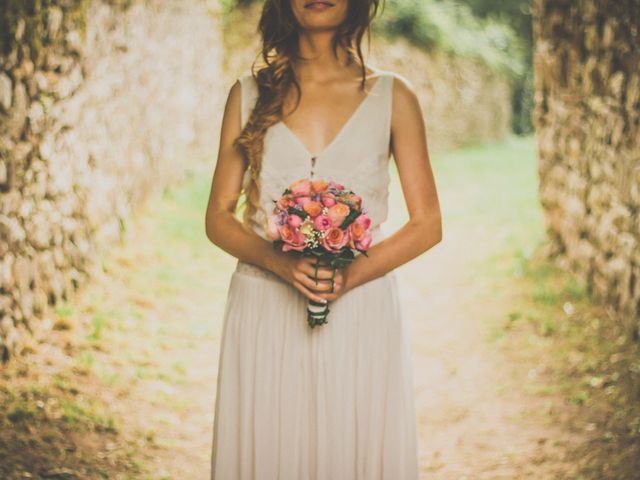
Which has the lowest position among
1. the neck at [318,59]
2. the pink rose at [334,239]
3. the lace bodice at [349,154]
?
the pink rose at [334,239]

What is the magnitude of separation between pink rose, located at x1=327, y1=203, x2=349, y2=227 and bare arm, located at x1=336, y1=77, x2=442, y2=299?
29 cm

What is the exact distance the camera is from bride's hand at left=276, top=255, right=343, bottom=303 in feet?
7.18

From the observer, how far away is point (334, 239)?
2.06 metres

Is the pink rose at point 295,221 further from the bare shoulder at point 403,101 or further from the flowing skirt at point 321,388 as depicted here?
the bare shoulder at point 403,101

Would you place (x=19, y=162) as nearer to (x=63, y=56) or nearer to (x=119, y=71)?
(x=63, y=56)

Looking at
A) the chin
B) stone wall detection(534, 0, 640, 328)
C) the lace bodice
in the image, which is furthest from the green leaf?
stone wall detection(534, 0, 640, 328)

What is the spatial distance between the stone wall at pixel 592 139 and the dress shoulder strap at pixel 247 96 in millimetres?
3278

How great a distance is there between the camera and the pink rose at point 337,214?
2041 mm

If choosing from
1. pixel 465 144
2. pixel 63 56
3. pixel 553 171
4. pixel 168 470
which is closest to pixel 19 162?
pixel 63 56

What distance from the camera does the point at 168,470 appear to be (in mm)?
3770

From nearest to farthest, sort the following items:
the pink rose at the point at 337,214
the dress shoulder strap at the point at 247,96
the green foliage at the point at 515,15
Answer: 1. the pink rose at the point at 337,214
2. the dress shoulder strap at the point at 247,96
3. the green foliage at the point at 515,15

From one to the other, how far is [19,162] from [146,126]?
302 cm

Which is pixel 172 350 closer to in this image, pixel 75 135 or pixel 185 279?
pixel 185 279

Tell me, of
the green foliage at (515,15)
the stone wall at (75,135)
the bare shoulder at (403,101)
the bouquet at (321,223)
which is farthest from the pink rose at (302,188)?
the green foliage at (515,15)
